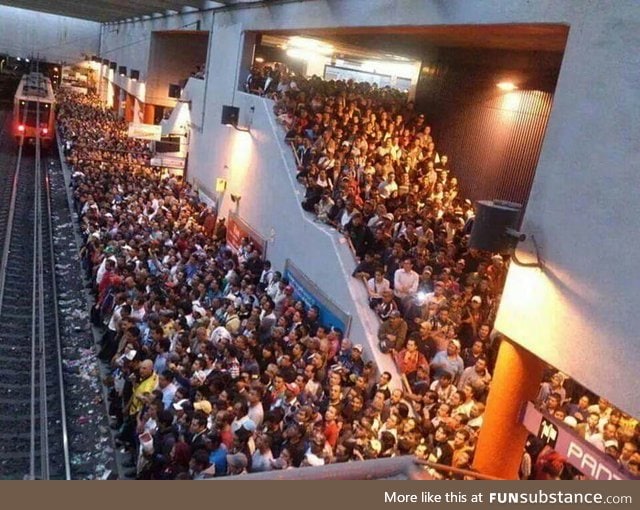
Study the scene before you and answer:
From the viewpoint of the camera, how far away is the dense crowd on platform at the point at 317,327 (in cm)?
701

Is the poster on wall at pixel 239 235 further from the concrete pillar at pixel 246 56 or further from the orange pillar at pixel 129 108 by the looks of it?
the orange pillar at pixel 129 108

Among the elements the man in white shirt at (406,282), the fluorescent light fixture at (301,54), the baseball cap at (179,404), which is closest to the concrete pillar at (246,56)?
the fluorescent light fixture at (301,54)

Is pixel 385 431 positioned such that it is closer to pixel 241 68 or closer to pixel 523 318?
pixel 523 318

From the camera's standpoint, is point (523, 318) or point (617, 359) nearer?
point (617, 359)

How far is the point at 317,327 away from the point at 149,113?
24.0 meters

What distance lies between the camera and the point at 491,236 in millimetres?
6672

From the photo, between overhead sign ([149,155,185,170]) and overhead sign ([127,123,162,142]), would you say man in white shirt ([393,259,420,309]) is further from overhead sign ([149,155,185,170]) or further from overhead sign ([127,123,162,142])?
overhead sign ([127,123,162,142])

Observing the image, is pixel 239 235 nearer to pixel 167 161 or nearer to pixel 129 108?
pixel 167 161

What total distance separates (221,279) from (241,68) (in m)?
7.85

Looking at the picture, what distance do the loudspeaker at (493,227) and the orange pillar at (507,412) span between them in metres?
1.17

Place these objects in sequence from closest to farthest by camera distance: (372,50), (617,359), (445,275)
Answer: (617,359)
(445,275)
(372,50)

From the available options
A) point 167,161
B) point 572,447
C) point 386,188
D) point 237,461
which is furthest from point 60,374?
point 167,161

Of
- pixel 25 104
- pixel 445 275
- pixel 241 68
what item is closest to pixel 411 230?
pixel 445 275

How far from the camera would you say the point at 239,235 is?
1638 cm
